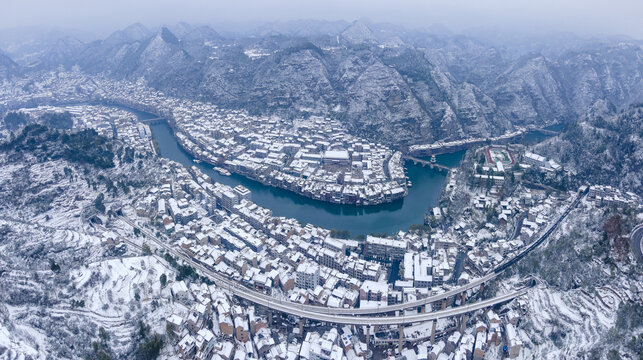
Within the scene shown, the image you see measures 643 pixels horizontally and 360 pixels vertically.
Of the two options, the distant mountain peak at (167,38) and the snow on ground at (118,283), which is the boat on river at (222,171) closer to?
the snow on ground at (118,283)

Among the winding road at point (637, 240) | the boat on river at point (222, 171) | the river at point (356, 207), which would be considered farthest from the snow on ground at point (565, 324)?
the boat on river at point (222, 171)

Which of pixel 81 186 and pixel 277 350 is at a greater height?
pixel 81 186

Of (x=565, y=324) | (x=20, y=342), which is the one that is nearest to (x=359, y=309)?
(x=565, y=324)

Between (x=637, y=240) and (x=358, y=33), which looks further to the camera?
(x=358, y=33)

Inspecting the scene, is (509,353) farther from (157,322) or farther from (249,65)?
(249,65)

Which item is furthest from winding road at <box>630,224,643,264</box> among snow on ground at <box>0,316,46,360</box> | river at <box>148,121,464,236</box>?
snow on ground at <box>0,316,46,360</box>

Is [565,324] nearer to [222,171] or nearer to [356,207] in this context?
[356,207]

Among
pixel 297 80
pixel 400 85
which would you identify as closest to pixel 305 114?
pixel 297 80

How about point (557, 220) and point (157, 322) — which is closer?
point (157, 322)

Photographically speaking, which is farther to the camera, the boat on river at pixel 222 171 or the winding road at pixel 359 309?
the boat on river at pixel 222 171

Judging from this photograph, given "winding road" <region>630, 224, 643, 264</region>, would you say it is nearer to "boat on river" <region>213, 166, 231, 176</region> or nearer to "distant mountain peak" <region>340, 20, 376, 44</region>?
"boat on river" <region>213, 166, 231, 176</region>

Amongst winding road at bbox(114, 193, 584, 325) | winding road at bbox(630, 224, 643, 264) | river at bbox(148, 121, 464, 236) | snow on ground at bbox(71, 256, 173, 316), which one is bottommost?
river at bbox(148, 121, 464, 236)
